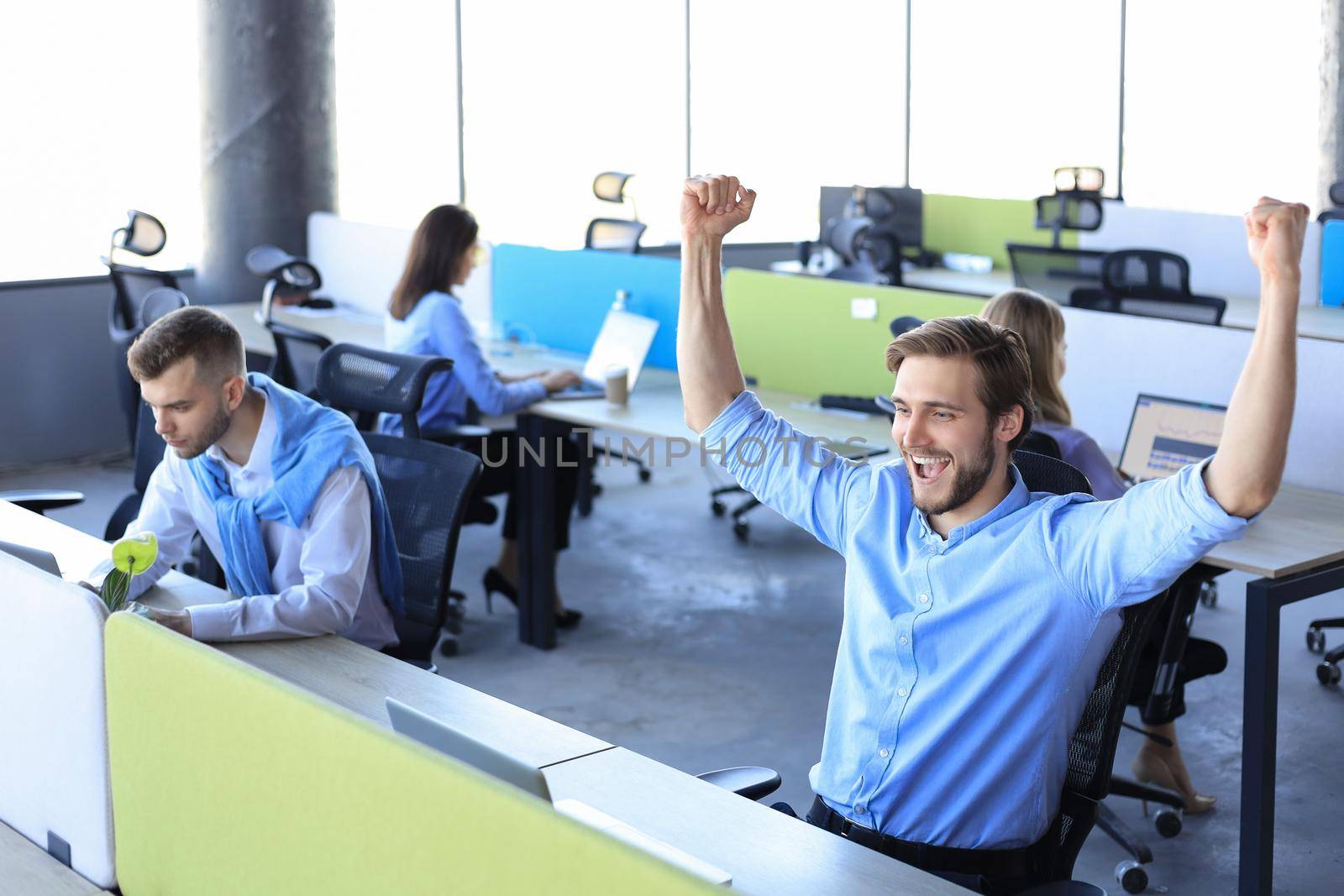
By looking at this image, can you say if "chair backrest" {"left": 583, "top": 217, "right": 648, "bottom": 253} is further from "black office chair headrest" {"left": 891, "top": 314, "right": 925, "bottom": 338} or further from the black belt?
the black belt

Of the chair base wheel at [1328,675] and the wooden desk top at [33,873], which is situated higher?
the wooden desk top at [33,873]

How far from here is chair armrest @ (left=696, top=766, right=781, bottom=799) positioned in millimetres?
1980

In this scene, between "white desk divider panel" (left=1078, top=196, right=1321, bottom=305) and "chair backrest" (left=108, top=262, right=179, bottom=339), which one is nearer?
"chair backrest" (left=108, top=262, right=179, bottom=339)

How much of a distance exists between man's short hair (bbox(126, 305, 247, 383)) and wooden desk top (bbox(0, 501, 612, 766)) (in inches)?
15.7

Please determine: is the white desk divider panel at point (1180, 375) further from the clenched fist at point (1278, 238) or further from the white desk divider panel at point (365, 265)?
the white desk divider panel at point (365, 265)

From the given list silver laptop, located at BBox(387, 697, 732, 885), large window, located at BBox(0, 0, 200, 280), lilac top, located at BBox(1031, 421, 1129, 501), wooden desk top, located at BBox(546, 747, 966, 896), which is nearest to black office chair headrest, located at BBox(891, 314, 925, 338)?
lilac top, located at BBox(1031, 421, 1129, 501)

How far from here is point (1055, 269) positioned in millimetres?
6535

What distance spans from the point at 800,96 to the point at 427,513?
8070 mm


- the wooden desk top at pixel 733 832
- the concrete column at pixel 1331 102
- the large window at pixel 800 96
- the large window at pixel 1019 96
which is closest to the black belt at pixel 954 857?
the wooden desk top at pixel 733 832

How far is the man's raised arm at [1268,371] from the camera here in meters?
1.54

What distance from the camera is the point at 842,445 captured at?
12.7 feet

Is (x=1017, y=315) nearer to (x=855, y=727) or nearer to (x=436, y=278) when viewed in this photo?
(x=855, y=727)

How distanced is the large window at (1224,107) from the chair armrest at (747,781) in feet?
39.7

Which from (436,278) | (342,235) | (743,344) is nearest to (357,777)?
(436,278)
